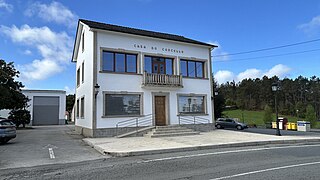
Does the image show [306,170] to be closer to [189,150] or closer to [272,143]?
[189,150]

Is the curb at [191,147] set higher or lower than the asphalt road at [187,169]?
lower

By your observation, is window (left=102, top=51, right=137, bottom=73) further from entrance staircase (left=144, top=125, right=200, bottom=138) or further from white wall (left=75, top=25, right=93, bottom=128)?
entrance staircase (left=144, top=125, right=200, bottom=138)

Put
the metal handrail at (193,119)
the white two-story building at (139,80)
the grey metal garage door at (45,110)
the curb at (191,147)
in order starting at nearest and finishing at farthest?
1. the curb at (191,147)
2. the white two-story building at (139,80)
3. the metal handrail at (193,119)
4. the grey metal garage door at (45,110)

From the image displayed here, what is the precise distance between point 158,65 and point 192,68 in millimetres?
3287

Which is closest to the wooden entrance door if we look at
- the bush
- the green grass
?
the bush

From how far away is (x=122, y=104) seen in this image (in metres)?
17.8

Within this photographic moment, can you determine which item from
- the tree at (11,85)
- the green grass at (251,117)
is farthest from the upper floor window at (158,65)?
the green grass at (251,117)

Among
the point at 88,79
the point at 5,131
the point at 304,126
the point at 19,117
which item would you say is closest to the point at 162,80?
the point at 88,79

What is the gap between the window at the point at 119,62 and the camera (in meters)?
17.7

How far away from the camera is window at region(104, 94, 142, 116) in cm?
1730

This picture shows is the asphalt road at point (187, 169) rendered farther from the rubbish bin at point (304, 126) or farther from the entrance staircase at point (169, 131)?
the rubbish bin at point (304, 126)

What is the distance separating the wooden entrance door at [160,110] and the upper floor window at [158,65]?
2.17 metres

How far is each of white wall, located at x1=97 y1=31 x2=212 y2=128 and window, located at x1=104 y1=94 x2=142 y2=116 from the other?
0.39 m

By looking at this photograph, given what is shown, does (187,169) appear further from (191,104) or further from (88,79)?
(191,104)
